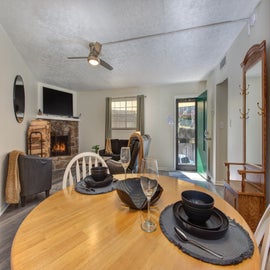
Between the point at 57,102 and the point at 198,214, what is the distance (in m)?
5.51

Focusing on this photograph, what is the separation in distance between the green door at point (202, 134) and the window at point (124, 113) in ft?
6.32

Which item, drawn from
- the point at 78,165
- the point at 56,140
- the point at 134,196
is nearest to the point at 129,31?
the point at 78,165

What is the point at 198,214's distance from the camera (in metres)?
0.66

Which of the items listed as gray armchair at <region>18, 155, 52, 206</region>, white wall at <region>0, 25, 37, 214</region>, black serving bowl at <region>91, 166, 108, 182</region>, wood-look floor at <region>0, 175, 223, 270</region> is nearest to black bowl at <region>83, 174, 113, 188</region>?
black serving bowl at <region>91, 166, 108, 182</region>

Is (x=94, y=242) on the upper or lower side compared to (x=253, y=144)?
lower

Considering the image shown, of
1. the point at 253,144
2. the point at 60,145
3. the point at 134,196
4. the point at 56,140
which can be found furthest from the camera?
the point at 60,145

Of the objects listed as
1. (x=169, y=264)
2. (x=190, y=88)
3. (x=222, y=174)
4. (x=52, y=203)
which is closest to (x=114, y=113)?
(x=190, y=88)

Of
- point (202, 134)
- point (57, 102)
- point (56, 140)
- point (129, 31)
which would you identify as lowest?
point (56, 140)

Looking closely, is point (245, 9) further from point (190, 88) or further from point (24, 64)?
point (24, 64)

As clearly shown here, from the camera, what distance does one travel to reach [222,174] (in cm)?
359

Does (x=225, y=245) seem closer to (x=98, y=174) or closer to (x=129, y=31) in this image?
Answer: (x=98, y=174)

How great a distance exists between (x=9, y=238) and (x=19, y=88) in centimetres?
261

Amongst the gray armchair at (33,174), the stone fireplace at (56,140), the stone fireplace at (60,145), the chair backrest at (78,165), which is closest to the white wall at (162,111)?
the stone fireplace at (56,140)

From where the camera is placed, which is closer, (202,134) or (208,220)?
(208,220)
